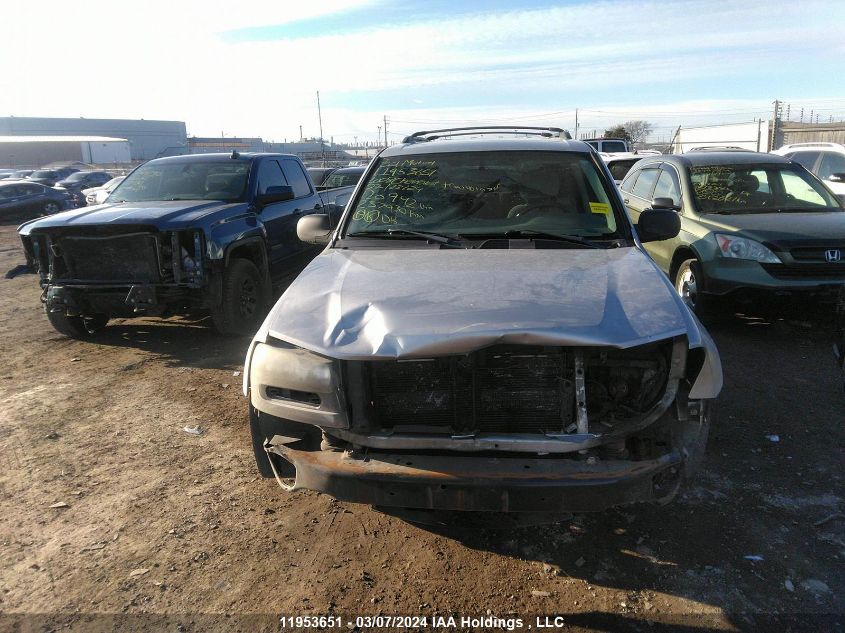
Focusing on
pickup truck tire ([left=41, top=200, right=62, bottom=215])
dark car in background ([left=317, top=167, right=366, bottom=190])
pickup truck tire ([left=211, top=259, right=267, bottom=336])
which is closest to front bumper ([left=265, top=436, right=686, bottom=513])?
pickup truck tire ([left=211, top=259, right=267, bottom=336])

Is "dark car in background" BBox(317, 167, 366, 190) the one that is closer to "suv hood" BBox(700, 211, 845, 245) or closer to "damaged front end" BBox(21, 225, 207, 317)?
"damaged front end" BBox(21, 225, 207, 317)

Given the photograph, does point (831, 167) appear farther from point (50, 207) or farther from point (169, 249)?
point (50, 207)

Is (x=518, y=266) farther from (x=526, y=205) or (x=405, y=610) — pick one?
(x=405, y=610)

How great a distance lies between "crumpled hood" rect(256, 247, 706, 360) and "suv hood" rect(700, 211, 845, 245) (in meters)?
3.37

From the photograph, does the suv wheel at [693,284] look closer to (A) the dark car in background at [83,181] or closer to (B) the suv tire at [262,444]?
(B) the suv tire at [262,444]

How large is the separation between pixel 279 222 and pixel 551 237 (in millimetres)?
4487

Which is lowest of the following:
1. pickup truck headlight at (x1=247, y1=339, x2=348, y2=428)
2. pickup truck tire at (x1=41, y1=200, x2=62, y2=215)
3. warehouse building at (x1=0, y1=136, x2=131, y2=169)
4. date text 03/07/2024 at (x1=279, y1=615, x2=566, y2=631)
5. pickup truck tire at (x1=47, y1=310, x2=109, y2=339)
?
date text 03/07/2024 at (x1=279, y1=615, x2=566, y2=631)

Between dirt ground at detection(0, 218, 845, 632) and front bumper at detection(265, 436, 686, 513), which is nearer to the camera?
front bumper at detection(265, 436, 686, 513)

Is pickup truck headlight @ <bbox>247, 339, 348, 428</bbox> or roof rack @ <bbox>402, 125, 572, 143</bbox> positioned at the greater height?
roof rack @ <bbox>402, 125, 572, 143</bbox>

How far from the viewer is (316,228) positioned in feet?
13.9

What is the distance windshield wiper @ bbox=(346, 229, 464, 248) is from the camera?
141 inches

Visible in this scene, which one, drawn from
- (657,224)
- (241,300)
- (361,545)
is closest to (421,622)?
(361,545)

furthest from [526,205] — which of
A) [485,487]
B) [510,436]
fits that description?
[485,487]

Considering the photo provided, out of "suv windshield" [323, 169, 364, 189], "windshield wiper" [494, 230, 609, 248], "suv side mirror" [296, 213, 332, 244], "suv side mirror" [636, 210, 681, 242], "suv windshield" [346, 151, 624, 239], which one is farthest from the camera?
"suv windshield" [323, 169, 364, 189]
